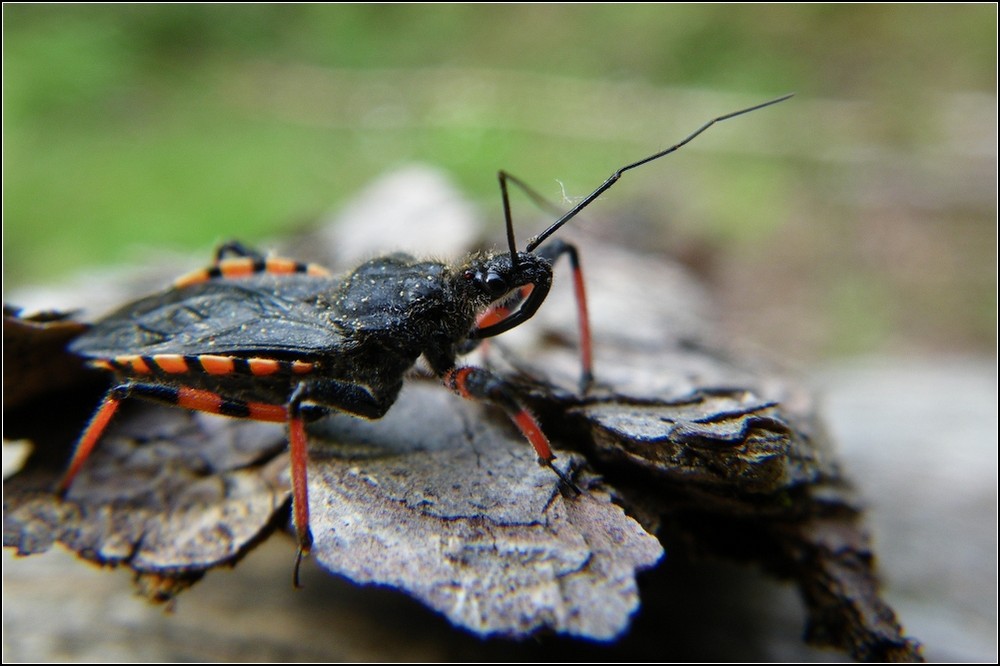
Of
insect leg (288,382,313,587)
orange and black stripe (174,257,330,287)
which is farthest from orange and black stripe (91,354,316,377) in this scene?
orange and black stripe (174,257,330,287)

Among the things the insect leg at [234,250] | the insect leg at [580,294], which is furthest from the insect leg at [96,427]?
the insect leg at [580,294]

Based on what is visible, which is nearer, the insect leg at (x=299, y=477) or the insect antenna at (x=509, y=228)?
the insect leg at (x=299, y=477)

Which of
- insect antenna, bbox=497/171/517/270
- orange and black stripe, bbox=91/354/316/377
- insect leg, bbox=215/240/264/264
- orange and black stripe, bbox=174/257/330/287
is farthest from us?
insect leg, bbox=215/240/264/264

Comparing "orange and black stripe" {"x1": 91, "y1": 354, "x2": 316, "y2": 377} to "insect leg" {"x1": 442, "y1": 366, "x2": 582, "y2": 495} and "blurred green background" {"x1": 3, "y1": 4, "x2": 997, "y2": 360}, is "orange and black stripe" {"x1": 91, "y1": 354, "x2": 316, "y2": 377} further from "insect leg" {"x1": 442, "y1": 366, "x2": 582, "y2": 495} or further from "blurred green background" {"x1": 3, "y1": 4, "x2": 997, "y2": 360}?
"blurred green background" {"x1": 3, "y1": 4, "x2": 997, "y2": 360}

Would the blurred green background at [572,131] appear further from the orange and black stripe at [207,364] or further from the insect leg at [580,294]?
the orange and black stripe at [207,364]

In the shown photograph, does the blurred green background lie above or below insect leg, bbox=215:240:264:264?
above

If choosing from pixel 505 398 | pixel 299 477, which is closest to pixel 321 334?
pixel 299 477

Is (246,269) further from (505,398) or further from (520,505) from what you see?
(520,505)
